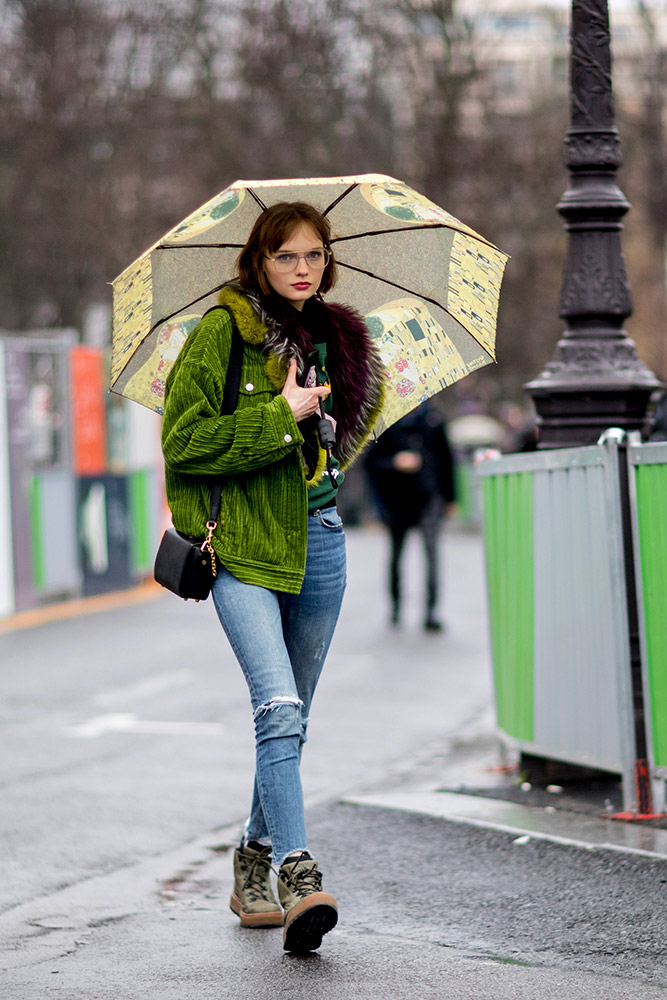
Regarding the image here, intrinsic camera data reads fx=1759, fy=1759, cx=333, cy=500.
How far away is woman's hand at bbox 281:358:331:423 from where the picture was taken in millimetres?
4414

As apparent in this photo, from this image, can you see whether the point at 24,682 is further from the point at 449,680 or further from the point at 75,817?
the point at 75,817

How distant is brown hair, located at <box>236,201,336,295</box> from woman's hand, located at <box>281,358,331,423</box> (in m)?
0.27

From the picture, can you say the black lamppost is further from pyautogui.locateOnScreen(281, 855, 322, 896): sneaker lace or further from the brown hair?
pyautogui.locateOnScreen(281, 855, 322, 896): sneaker lace

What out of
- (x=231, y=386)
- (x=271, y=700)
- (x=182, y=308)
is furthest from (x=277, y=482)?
(x=182, y=308)

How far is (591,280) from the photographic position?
22.1ft

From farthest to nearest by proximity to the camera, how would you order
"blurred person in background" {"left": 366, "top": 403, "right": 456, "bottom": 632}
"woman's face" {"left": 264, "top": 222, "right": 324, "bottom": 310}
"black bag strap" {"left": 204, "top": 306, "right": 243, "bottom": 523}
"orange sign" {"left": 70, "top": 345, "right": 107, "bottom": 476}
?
"orange sign" {"left": 70, "top": 345, "right": 107, "bottom": 476}
"blurred person in background" {"left": 366, "top": 403, "right": 456, "bottom": 632}
"woman's face" {"left": 264, "top": 222, "right": 324, "bottom": 310}
"black bag strap" {"left": 204, "top": 306, "right": 243, "bottom": 523}

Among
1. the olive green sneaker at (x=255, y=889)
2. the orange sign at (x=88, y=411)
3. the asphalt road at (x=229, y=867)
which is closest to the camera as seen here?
the asphalt road at (x=229, y=867)

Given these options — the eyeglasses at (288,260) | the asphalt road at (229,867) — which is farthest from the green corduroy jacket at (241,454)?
the asphalt road at (229,867)

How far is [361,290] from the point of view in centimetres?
508

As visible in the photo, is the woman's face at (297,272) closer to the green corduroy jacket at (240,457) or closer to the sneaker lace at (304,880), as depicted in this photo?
the green corduroy jacket at (240,457)

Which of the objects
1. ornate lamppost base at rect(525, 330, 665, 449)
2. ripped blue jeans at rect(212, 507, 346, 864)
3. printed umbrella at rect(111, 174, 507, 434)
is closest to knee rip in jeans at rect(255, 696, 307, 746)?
ripped blue jeans at rect(212, 507, 346, 864)

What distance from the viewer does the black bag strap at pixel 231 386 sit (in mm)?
4457

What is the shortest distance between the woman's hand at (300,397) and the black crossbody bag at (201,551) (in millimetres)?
133

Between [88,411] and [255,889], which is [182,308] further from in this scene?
[88,411]
